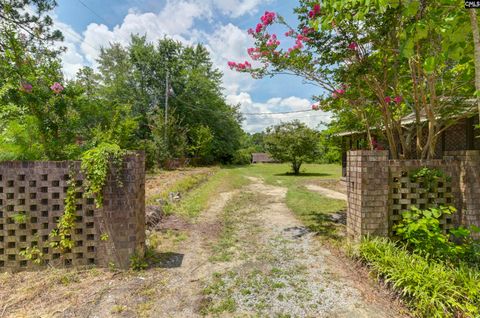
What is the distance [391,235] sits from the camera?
360 cm

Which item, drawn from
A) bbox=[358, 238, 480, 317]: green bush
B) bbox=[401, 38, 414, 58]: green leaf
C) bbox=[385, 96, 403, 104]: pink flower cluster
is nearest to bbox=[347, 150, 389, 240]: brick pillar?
bbox=[358, 238, 480, 317]: green bush

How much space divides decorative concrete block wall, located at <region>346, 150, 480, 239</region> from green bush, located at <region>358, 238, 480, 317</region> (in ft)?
1.95

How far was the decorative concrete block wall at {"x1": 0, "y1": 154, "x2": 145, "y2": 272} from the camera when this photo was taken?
308 centimetres

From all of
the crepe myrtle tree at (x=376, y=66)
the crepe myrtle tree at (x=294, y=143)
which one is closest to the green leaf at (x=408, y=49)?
the crepe myrtle tree at (x=376, y=66)

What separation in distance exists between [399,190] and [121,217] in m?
4.07

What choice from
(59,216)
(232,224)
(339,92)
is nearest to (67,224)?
(59,216)

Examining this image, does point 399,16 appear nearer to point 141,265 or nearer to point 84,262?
point 141,265

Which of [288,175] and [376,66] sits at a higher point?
[376,66]

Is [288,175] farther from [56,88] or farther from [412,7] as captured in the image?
[412,7]

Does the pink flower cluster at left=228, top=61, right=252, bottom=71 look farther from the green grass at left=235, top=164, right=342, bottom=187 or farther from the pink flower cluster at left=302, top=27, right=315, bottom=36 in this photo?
the green grass at left=235, top=164, right=342, bottom=187

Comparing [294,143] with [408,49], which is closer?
[408,49]

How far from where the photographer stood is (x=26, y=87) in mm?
3957

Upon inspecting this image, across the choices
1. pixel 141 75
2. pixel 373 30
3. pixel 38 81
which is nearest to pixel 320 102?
pixel 373 30

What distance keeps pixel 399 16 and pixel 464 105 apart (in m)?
2.30
